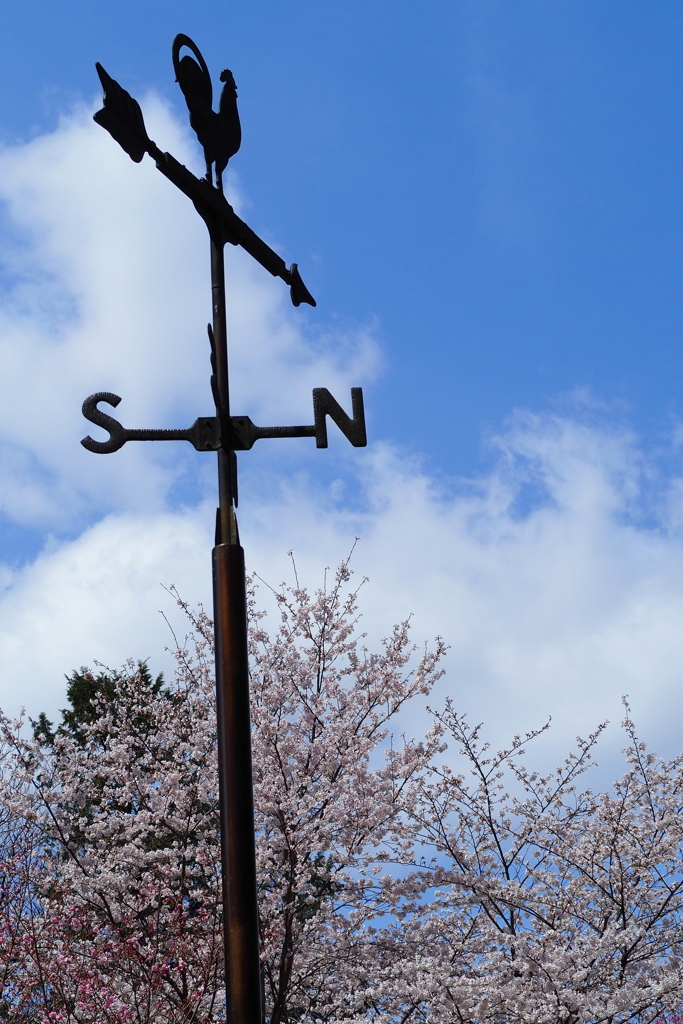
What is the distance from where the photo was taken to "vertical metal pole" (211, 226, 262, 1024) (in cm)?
224

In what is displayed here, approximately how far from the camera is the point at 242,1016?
87.2 inches

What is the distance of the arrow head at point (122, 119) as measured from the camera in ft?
8.70

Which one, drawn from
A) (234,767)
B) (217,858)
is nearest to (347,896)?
(217,858)

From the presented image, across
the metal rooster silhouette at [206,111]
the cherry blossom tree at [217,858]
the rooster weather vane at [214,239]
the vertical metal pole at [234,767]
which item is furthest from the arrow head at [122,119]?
the cherry blossom tree at [217,858]

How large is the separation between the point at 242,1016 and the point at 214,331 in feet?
6.00

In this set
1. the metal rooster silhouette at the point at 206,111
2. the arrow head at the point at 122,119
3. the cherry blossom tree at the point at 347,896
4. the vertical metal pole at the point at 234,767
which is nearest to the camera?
the vertical metal pole at the point at 234,767

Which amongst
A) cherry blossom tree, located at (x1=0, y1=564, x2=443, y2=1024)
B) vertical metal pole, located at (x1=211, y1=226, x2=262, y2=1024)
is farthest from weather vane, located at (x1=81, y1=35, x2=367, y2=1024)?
cherry blossom tree, located at (x1=0, y1=564, x2=443, y2=1024)

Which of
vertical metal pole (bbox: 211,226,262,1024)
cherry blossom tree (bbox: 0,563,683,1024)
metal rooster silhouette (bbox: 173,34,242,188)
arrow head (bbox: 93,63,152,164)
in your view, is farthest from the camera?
cherry blossom tree (bbox: 0,563,683,1024)

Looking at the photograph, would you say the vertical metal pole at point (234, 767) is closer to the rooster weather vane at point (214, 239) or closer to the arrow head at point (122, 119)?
the rooster weather vane at point (214, 239)

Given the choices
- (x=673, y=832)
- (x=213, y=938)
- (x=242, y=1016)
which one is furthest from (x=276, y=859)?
(x=242, y=1016)

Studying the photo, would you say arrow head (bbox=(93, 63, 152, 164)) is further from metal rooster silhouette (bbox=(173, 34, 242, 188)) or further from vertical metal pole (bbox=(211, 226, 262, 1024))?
vertical metal pole (bbox=(211, 226, 262, 1024))

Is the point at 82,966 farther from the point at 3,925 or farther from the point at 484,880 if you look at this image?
the point at 484,880

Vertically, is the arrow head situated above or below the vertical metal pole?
above

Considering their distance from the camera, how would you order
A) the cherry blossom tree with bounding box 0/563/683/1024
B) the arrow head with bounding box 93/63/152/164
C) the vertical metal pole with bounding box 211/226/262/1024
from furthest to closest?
the cherry blossom tree with bounding box 0/563/683/1024 < the arrow head with bounding box 93/63/152/164 < the vertical metal pole with bounding box 211/226/262/1024
